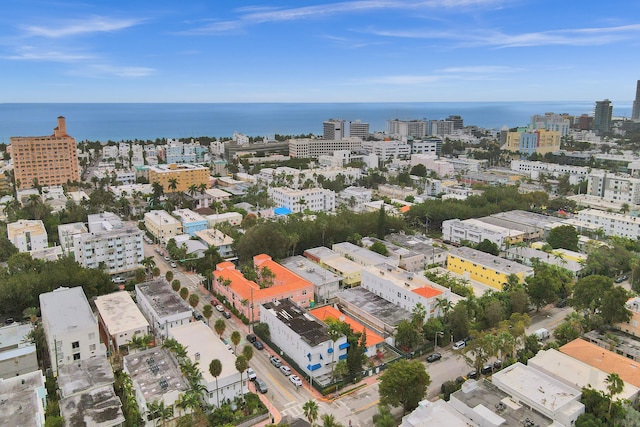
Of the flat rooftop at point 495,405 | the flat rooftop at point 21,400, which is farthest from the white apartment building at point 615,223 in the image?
the flat rooftop at point 21,400

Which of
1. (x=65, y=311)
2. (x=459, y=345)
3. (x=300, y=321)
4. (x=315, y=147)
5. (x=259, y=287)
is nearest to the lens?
(x=300, y=321)

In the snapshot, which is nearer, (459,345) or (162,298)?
(459,345)

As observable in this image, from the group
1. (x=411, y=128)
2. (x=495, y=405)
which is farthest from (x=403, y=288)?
(x=411, y=128)

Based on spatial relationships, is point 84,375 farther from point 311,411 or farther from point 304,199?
point 304,199

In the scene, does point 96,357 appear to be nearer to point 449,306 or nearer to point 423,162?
point 449,306

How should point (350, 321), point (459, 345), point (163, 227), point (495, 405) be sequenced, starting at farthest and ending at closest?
point (163, 227) < point (350, 321) < point (459, 345) < point (495, 405)

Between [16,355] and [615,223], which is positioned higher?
[615,223]

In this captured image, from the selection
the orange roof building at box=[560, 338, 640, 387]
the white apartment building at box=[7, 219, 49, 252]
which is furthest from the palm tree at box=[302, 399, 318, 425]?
the white apartment building at box=[7, 219, 49, 252]
